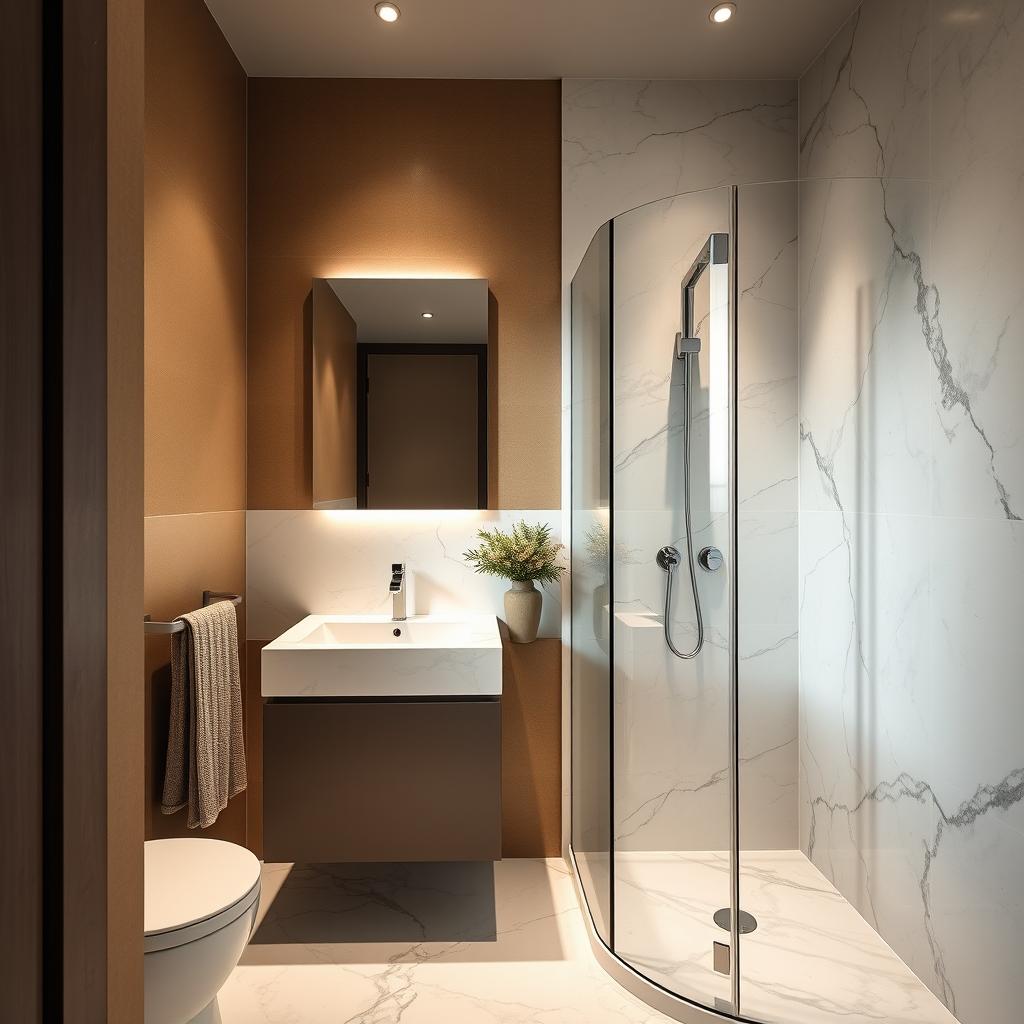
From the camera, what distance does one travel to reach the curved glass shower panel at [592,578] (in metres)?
2.12

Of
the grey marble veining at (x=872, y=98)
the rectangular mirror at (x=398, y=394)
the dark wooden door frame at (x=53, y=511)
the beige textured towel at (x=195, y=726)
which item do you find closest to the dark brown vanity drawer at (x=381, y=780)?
the beige textured towel at (x=195, y=726)

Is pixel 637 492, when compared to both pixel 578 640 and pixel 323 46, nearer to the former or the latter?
pixel 578 640

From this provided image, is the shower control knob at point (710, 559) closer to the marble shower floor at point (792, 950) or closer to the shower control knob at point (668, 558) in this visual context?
the shower control knob at point (668, 558)

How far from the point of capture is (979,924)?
1631mm

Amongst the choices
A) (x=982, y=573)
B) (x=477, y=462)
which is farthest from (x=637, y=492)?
(x=477, y=462)

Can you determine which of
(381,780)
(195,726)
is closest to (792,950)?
(381,780)

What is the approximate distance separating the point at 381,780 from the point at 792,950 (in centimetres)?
110

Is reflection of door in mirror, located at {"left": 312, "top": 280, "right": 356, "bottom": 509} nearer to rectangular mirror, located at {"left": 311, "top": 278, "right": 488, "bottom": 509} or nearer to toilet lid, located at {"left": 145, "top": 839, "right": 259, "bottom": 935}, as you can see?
rectangular mirror, located at {"left": 311, "top": 278, "right": 488, "bottom": 509}

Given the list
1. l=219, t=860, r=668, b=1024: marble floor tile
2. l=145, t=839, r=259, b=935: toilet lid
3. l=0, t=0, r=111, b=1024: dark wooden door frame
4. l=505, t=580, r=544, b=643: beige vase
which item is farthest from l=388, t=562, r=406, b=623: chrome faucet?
l=0, t=0, r=111, b=1024: dark wooden door frame

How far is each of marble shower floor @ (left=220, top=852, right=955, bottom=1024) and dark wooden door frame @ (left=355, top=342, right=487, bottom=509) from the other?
4.07 feet

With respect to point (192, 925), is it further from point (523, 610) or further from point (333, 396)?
point (333, 396)

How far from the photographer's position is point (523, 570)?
8.72 ft

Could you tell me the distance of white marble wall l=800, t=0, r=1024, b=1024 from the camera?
161cm

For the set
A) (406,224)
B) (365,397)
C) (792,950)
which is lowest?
(792,950)
